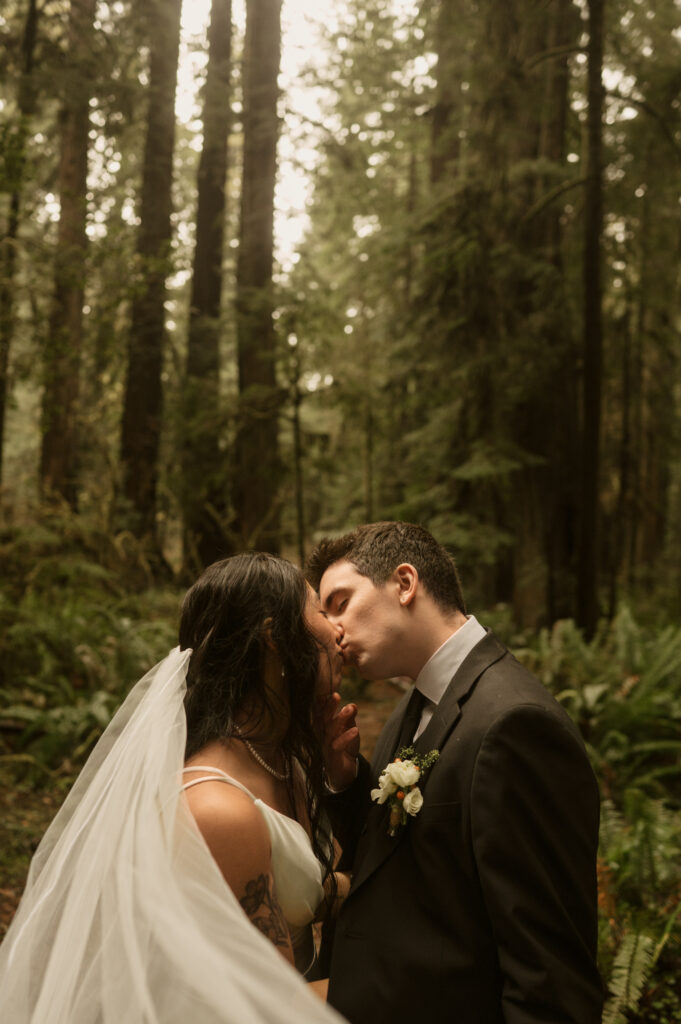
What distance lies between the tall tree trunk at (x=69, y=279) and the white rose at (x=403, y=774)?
24.3 ft

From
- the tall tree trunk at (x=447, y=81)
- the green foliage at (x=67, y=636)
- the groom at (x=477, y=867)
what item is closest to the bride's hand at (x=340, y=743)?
the groom at (x=477, y=867)

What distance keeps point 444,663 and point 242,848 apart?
885mm

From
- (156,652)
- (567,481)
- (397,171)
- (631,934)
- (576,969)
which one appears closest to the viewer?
(576,969)

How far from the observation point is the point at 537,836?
2133 mm

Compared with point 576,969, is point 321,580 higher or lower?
higher

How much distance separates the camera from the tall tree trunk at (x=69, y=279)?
29.2ft

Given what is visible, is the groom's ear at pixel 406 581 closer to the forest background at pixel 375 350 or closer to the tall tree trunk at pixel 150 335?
the forest background at pixel 375 350

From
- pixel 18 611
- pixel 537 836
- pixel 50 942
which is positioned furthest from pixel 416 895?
pixel 18 611

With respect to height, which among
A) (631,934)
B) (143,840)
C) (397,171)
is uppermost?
(397,171)

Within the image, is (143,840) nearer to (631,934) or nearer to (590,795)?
(590,795)

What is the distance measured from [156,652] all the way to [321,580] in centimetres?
606

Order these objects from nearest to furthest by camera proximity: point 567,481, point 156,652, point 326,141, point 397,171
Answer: point 156,652
point 567,481
point 326,141
point 397,171

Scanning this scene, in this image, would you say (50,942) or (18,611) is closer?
(50,942)

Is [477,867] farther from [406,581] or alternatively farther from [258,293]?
[258,293]
